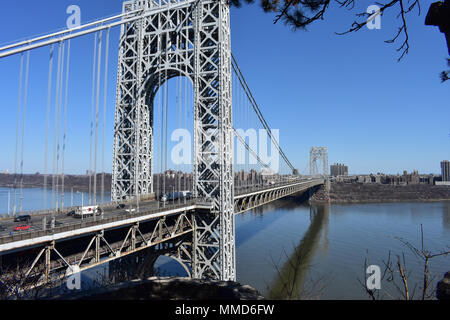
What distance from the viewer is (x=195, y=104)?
1695 centimetres

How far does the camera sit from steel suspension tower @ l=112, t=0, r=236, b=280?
16.4 metres

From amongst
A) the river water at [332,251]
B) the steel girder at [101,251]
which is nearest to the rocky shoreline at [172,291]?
the steel girder at [101,251]

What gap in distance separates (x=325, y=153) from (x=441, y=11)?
4798 inches

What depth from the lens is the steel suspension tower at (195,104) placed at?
16.4m

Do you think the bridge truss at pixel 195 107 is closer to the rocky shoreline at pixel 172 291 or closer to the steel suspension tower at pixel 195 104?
the steel suspension tower at pixel 195 104

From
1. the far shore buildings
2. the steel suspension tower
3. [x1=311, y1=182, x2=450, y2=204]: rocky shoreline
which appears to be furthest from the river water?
the far shore buildings

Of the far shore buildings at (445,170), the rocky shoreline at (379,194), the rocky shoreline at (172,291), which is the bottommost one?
the rocky shoreline at (379,194)

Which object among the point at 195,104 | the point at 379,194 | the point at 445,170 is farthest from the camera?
the point at 445,170

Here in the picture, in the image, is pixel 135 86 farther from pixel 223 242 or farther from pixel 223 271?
pixel 223 271

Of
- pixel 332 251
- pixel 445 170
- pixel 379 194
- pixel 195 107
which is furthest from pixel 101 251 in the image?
pixel 445 170

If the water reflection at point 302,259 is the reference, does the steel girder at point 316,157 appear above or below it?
above

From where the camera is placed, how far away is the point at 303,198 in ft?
270

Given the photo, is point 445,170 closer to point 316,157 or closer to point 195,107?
point 316,157
